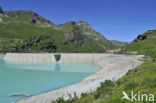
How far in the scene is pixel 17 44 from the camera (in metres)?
137

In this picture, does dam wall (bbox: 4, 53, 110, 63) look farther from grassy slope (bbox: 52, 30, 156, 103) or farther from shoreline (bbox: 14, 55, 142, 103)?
grassy slope (bbox: 52, 30, 156, 103)

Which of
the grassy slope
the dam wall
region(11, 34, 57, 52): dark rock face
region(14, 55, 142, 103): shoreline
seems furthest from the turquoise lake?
region(11, 34, 57, 52): dark rock face

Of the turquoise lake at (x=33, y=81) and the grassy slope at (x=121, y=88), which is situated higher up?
the grassy slope at (x=121, y=88)

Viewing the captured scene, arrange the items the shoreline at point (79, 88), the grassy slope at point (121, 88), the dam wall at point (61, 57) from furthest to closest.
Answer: the dam wall at point (61, 57) < the shoreline at point (79, 88) < the grassy slope at point (121, 88)

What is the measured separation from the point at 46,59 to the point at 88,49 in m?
99.8

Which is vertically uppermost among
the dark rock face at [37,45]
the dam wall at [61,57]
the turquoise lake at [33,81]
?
the dark rock face at [37,45]

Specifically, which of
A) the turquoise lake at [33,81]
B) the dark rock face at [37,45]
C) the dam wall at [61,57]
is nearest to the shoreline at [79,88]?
the turquoise lake at [33,81]

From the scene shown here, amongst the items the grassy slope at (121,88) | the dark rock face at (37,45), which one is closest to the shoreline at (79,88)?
the grassy slope at (121,88)

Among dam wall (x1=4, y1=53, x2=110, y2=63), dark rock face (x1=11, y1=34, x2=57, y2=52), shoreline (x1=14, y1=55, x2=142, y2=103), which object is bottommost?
shoreline (x1=14, y1=55, x2=142, y2=103)

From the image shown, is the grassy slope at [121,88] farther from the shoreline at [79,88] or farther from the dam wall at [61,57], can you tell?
the dam wall at [61,57]

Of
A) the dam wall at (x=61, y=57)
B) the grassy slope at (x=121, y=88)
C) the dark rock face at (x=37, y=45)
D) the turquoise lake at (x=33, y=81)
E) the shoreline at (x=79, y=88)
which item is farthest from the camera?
the dark rock face at (x=37, y=45)

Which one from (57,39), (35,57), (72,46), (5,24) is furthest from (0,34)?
(35,57)

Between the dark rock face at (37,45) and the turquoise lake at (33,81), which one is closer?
the turquoise lake at (33,81)

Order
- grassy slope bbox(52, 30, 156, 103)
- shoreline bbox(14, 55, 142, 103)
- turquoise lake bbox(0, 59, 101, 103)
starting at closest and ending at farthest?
grassy slope bbox(52, 30, 156, 103) < shoreline bbox(14, 55, 142, 103) < turquoise lake bbox(0, 59, 101, 103)
